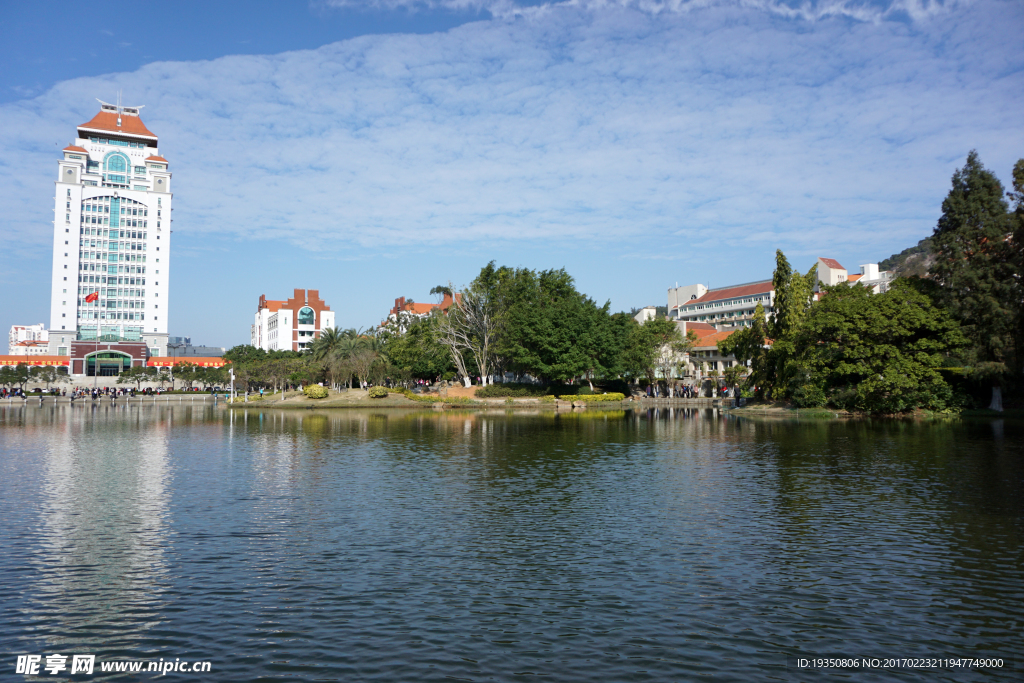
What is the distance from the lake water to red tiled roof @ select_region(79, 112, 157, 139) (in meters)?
157

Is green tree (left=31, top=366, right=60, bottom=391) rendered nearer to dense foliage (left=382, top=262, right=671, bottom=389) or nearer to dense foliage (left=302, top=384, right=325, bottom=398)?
dense foliage (left=302, top=384, right=325, bottom=398)

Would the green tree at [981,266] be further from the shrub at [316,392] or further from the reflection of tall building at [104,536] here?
the shrub at [316,392]

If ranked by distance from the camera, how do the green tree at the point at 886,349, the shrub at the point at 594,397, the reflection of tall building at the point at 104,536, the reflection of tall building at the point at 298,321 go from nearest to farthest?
the reflection of tall building at the point at 104,536
the green tree at the point at 886,349
the shrub at the point at 594,397
the reflection of tall building at the point at 298,321

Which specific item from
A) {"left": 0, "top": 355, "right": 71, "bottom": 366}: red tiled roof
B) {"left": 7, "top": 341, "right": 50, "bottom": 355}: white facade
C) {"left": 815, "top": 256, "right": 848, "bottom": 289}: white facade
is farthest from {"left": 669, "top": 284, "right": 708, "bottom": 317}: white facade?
{"left": 7, "top": 341, "right": 50, "bottom": 355}: white facade

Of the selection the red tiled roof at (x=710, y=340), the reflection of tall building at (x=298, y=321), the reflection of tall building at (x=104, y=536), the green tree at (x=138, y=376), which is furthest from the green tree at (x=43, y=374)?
the red tiled roof at (x=710, y=340)

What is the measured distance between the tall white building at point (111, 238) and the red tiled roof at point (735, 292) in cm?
12258

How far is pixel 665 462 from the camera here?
93.0 feet

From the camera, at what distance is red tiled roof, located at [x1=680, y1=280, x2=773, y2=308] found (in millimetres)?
127438

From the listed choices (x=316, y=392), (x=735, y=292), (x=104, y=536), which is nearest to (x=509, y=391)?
(x=316, y=392)

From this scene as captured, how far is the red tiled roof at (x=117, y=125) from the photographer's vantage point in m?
155

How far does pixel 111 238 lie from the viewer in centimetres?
15238

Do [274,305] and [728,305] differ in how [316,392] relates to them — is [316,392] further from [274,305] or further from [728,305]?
[274,305]

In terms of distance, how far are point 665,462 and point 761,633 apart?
18.3 metres

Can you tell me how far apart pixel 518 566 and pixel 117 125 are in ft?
593
